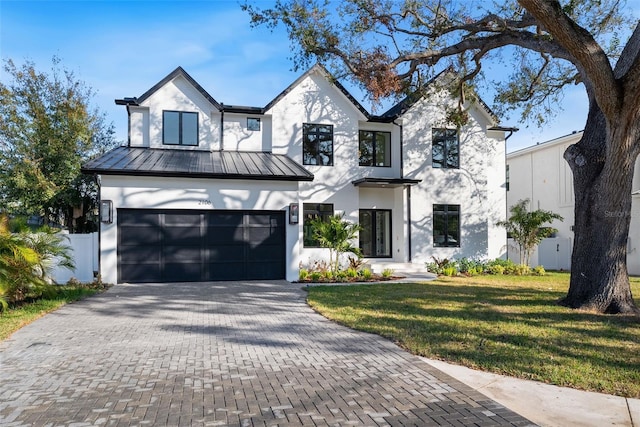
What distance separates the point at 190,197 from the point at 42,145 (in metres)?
8.64

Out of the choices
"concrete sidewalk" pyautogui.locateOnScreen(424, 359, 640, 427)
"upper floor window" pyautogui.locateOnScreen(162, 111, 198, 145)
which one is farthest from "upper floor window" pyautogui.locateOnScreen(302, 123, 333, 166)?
"concrete sidewalk" pyautogui.locateOnScreen(424, 359, 640, 427)

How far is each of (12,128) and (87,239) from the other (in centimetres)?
747

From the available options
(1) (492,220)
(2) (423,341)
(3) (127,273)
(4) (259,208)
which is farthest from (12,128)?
(1) (492,220)

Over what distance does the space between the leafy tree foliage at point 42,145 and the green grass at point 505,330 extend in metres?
12.7

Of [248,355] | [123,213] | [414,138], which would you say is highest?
[414,138]

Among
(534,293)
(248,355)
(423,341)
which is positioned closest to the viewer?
(248,355)

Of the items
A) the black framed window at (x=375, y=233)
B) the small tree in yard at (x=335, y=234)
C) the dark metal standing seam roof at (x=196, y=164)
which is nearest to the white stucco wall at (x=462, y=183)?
the black framed window at (x=375, y=233)

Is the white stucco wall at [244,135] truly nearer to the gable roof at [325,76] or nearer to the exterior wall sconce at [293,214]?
the gable roof at [325,76]

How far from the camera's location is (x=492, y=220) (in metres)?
20.6

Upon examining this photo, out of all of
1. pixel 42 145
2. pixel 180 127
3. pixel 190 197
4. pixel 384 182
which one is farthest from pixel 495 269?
pixel 42 145

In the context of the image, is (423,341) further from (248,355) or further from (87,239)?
(87,239)

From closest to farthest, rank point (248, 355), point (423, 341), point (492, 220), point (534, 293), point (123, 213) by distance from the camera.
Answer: point (248, 355) < point (423, 341) < point (534, 293) < point (123, 213) < point (492, 220)

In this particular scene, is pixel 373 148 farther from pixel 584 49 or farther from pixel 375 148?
pixel 584 49

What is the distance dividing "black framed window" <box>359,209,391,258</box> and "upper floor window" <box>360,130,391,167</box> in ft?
6.91
